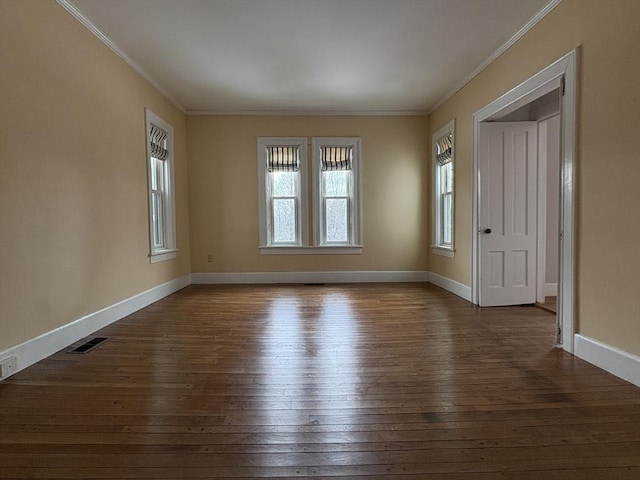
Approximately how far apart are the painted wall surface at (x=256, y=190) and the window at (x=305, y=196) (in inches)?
5.5

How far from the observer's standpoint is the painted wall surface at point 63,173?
2.45 metres

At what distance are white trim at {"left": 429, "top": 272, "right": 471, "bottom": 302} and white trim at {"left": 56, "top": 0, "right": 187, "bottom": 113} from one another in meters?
5.09

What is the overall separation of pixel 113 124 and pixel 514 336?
4.67 metres

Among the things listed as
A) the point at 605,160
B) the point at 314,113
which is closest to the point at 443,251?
the point at 605,160

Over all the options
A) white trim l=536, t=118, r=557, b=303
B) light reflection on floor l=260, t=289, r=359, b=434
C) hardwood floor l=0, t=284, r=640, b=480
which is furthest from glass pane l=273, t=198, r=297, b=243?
white trim l=536, t=118, r=557, b=303

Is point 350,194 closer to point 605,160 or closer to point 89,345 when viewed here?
point 605,160

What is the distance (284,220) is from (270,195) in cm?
51

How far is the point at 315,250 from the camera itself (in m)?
6.09

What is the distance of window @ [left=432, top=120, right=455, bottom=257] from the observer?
5.17m

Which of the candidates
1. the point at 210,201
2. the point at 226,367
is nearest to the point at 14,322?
the point at 226,367

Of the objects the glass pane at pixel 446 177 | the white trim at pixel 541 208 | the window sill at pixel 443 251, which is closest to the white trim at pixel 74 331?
the window sill at pixel 443 251

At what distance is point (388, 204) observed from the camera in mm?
6070

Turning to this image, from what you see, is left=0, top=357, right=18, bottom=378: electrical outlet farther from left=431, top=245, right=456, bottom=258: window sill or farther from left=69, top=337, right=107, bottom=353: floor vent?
left=431, top=245, right=456, bottom=258: window sill

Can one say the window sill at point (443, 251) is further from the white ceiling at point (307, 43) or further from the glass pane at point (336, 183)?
the white ceiling at point (307, 43)
